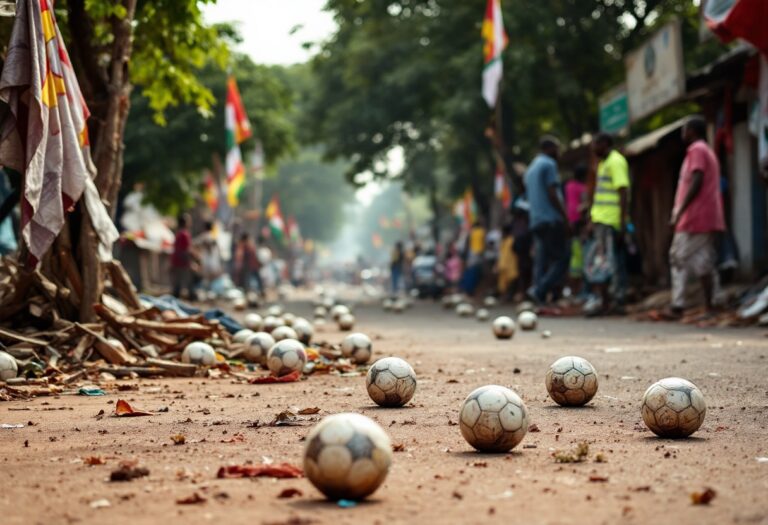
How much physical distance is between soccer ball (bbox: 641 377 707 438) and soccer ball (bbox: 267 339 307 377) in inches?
150

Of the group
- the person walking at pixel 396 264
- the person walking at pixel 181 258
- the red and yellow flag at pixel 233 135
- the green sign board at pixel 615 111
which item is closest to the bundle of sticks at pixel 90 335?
the green sign board at pixel 615 111

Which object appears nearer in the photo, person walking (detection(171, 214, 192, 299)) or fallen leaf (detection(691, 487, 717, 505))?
fallen leaf (detection(691, 487, 717, 505))

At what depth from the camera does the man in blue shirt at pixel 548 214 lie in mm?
16656

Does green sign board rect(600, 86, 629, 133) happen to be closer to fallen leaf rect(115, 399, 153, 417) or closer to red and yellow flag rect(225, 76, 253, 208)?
red and yellow flag rect(225, 76, 253, 208)

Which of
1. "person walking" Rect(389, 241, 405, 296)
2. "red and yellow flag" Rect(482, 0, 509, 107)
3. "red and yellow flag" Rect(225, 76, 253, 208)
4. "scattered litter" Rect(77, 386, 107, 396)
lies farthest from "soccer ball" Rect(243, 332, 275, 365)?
"person walking" Rect(389, 241, 405, 296)

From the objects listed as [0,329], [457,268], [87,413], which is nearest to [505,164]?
[457,268]

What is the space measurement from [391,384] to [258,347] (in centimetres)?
347

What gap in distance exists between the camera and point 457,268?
33438 mm

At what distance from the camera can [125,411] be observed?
6223 mm

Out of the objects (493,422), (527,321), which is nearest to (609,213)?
(527,321)

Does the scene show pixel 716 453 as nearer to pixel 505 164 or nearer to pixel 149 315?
pixel 149 315

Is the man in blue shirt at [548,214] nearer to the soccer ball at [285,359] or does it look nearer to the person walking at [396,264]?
the soccer ball at [285,359]

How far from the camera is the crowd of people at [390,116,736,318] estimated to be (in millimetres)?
13125

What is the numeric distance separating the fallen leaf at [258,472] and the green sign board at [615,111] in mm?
17327
